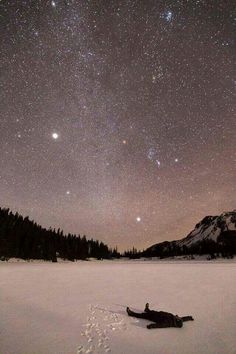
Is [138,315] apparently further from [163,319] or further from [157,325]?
[157,325]

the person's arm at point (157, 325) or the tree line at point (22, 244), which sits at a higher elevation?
the tree line at point (22, 244)

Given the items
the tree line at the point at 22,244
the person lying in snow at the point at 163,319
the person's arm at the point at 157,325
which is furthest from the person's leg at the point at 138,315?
the tree line at the point at 22,244

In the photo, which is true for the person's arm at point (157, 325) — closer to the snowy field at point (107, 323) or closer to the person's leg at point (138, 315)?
the snowy field at point (107, 323)

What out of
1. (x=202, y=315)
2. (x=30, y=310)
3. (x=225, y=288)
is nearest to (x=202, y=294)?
(x=225, y=288)

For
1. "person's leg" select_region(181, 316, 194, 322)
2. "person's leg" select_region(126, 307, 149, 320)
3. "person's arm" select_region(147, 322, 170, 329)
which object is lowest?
"person's arm" select_region(147, 322, 170, 329)

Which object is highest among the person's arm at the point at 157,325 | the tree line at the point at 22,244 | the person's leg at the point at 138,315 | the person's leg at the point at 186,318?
the tree line at the point at 22,244

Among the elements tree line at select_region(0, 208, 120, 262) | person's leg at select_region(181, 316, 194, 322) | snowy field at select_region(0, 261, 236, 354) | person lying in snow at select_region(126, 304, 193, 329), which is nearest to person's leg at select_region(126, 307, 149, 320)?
person lying in snow at select_region(126, 304, 193, 329)

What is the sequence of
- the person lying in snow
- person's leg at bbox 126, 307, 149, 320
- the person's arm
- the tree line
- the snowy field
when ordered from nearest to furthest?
the snowy field → the person's arm → the person lying in snow → person's leg at bbox 126, 307, 149, 320 → the tree line

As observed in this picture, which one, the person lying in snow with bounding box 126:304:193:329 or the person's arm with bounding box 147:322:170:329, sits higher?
Result: the person lying in snow with bounding box 126:304:193:329

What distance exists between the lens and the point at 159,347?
31.2 ft

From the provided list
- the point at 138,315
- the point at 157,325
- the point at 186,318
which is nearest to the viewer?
the point at 157,325

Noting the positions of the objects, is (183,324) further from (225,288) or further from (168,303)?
(225,288)

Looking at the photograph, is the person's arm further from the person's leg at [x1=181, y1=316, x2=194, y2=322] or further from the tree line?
the tree line

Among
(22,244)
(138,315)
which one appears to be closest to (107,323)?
(138,315)
